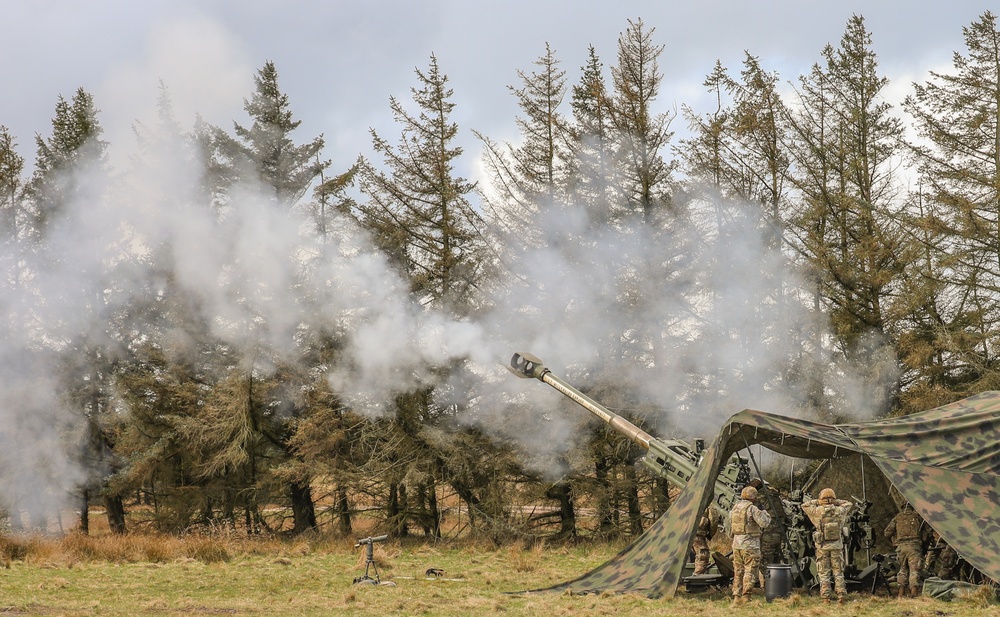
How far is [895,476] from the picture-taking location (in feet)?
38.4

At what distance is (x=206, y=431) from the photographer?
24.3 metres

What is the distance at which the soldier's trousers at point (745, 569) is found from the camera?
38.1 ft

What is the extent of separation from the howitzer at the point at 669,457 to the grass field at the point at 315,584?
132 centimetres

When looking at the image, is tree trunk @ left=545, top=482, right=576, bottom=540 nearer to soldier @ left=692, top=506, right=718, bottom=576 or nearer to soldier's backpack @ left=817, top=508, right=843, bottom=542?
soldier @ left=692, top=506, right=718, bottom=576

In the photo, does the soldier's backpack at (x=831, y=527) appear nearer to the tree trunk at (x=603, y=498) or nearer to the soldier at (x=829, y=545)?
the soldier at (x=829, y=545)

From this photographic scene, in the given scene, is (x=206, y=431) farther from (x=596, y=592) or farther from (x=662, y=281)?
(x=596, y=592)

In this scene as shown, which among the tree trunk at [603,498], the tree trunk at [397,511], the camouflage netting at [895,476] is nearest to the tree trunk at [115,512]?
the tree trunk at [397,511]

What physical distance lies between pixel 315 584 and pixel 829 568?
687cm

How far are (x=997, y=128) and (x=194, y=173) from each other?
734 inches

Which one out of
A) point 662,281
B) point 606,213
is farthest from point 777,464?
point 606,213

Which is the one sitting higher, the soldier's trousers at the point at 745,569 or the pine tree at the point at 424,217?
the pine tree at the point at 424,217

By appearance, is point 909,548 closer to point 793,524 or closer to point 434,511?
point 793,524

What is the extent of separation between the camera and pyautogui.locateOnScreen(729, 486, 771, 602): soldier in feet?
38.0

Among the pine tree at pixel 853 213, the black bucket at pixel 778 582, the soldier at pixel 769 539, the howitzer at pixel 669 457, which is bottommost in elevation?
the black bucket at pixel 778 582
